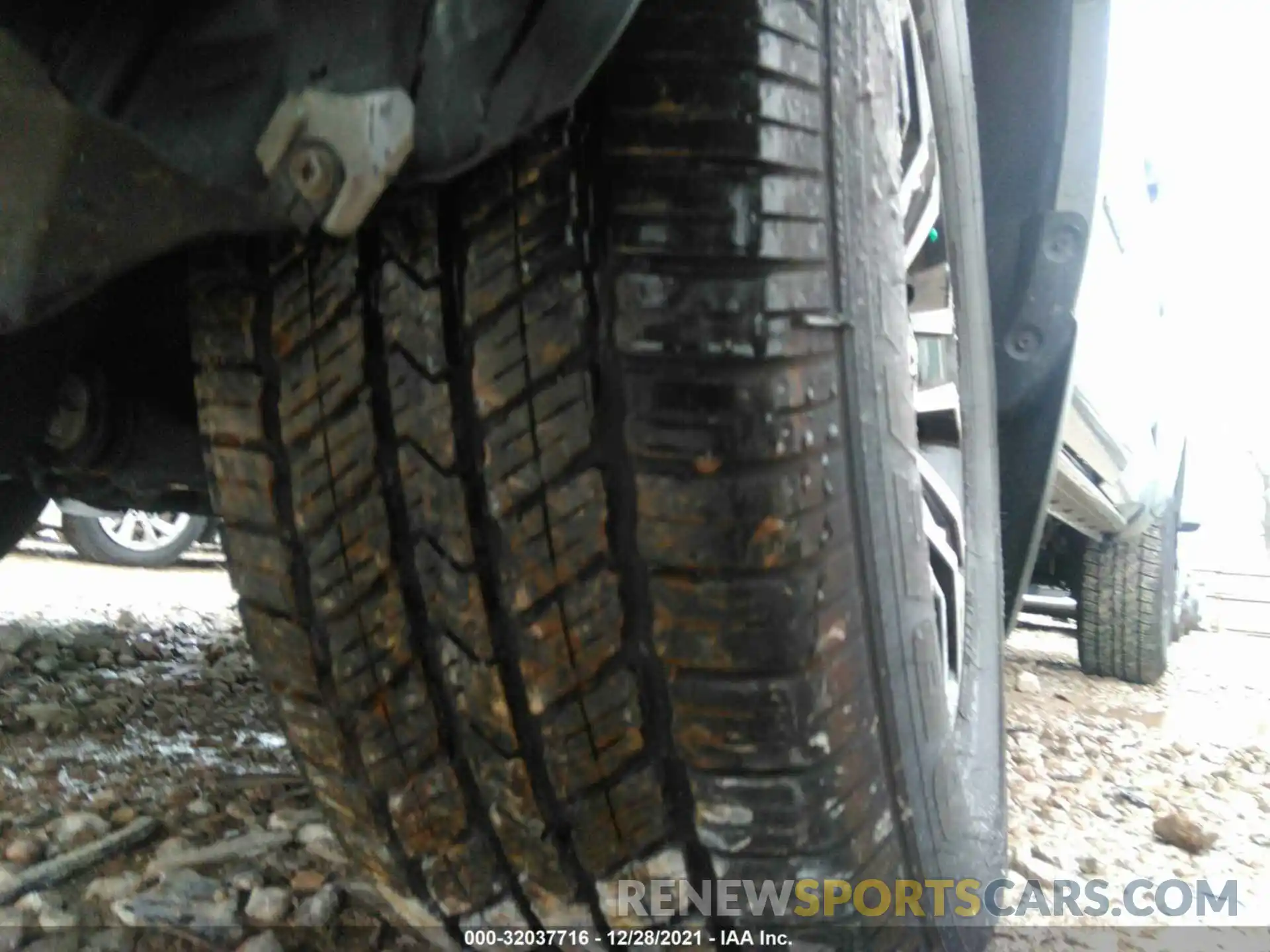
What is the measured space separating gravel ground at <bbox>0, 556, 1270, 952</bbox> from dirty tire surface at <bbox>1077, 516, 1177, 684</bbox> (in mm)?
82

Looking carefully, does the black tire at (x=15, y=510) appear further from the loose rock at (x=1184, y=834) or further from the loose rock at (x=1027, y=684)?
the loose rock at (x=1027, y=684)

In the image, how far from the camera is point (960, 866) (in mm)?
823

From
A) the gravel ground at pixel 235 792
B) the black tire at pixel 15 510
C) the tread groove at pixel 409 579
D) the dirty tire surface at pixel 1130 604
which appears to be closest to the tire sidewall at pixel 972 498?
the gravel ground at pixel 235 792

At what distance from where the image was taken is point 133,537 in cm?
353

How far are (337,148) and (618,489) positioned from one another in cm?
26

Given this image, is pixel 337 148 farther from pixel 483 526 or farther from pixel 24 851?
pixel 24 851

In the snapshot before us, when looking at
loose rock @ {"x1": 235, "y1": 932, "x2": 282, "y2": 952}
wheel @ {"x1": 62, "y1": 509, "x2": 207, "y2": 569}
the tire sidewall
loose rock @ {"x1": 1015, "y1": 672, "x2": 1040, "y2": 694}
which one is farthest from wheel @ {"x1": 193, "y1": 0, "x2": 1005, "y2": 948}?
wheel @ {"x1": 62, "y1": 509, "x2": 207, "y2": 569}

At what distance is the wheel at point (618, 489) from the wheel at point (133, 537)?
2.95 m

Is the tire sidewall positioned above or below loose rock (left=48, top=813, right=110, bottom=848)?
above

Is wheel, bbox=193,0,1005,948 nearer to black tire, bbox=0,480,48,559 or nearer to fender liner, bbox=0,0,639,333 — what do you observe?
fender liner, bbox=0,0,639,333

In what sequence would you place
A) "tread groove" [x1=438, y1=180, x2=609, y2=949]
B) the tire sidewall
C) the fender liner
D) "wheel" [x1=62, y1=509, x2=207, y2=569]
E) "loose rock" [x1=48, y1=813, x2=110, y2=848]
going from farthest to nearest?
"wheel" [x1=62, y1=509, x2=207, y2=569]
"loose rock" [x1=48, y1=813, x2=110, y2=848]
the tire sidewall
"tread groove" [x1=438, y1=180, x2=609, y2=949]
the fender liner

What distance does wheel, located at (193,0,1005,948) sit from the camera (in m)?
0.59

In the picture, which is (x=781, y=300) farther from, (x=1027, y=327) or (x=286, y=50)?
(x=1027, y=327)

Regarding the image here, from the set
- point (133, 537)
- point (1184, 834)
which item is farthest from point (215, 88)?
point (133, 537)
